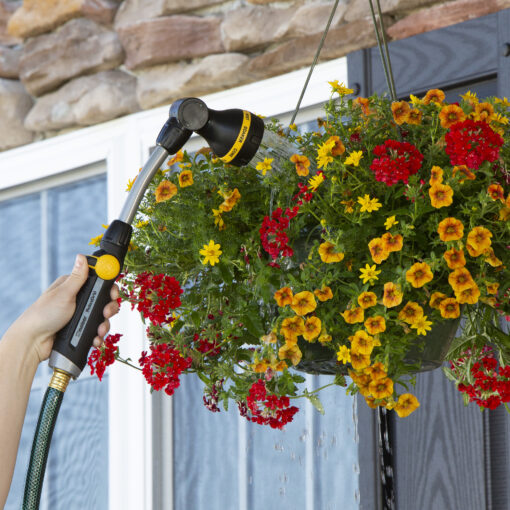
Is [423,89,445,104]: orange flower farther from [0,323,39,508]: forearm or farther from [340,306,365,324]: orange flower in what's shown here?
[0,323,39,508]: forearm

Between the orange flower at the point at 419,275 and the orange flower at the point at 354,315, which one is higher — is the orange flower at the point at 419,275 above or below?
above

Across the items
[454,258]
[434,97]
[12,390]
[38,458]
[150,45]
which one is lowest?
[38,458]

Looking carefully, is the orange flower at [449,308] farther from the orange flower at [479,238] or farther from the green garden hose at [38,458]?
the green garden hose at [38,458]

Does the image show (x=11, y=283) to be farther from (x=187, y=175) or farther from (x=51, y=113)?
(x=187, y=175)

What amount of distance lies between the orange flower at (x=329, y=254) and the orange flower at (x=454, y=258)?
4.5 inches

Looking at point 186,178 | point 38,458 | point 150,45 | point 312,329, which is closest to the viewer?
point 38,458

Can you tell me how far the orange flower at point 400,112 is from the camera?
987mm

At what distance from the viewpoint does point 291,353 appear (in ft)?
3.08

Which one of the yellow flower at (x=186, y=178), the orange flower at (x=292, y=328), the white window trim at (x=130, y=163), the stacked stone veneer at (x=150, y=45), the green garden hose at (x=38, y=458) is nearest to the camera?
the green garden hose at (x=38, y=458)

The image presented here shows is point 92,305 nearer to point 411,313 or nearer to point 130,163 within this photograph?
point 411,313

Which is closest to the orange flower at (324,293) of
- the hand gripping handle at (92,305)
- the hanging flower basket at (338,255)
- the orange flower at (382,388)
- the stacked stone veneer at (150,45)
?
the hanging flower basket at (338,255)

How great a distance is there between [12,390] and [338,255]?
0.49 metres

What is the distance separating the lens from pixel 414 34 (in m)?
1.82

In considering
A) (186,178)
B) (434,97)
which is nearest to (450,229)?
(434,97)
